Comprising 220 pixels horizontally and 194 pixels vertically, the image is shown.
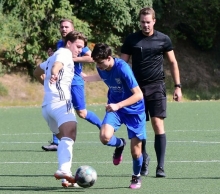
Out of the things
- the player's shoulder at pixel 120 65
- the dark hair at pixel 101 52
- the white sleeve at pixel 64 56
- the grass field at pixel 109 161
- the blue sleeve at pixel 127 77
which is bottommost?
the grass field at pixel 109 161

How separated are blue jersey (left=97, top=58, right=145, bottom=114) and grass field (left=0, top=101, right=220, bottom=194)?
33.2 inches

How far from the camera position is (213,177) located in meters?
8.44

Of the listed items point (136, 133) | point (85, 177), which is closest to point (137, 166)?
point (136, 133)

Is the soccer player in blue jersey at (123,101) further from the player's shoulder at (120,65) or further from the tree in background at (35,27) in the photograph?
the tree in background at (35,27)

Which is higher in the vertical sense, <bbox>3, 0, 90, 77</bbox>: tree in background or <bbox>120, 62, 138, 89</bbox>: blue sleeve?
<bbox>120, 62, 138, 89</bbox>: blue sleeve

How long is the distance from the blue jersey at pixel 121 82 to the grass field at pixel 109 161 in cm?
84

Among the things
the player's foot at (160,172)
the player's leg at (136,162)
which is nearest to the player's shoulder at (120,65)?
the player's leg at (136,162)

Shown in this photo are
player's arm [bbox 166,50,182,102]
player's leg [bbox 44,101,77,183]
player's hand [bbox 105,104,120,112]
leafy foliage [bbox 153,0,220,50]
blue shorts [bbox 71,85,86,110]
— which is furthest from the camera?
leafy foliage [bbox 153,0,220,50]

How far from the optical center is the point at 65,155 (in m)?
7.73

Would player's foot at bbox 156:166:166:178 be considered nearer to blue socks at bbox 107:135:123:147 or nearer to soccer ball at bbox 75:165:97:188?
blue socks at bbox 107:135:123:147

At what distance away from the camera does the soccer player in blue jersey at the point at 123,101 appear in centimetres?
784

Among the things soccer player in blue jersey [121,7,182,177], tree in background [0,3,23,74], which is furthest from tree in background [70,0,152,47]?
soccer player in blue jersey [121,7,182,177]

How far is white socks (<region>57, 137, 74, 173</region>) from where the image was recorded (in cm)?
764

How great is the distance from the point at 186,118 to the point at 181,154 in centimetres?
751
